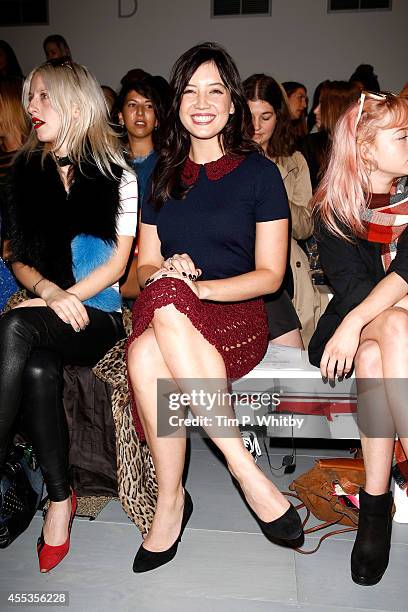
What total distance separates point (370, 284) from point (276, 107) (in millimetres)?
1156

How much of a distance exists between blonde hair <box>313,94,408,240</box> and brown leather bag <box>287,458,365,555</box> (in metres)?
0.74

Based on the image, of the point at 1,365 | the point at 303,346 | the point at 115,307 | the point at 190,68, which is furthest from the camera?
the point at 303,346

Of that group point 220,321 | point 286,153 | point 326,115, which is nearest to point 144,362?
point 220,321

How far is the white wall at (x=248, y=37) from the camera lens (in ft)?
21.9

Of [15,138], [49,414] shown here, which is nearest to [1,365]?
[49,414]

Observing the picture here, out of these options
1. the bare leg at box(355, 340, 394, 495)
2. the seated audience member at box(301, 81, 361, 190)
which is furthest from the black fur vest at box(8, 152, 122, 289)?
the seated audience member at box(301, 81, 361, 190)

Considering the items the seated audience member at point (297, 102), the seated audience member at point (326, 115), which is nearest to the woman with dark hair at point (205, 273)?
the seated audience member at point (326, 115)

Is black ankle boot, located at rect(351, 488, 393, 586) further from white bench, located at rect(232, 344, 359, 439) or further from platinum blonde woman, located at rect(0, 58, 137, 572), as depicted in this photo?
platinum blonde woman, located at rect(0, 58, 137, 572)

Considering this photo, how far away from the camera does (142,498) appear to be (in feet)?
6.45

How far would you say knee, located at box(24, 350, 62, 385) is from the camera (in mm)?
1868

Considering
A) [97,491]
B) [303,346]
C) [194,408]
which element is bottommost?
[97,491]

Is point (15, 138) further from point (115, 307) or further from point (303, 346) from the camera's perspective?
point (303, 346)

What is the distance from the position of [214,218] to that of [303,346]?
804 millimetres

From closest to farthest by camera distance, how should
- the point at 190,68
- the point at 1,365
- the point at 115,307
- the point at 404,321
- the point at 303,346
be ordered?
the point at 404,321 < the point at 1,365 < the point at 190,68 < the point at 115,307 < the point at 303,346
